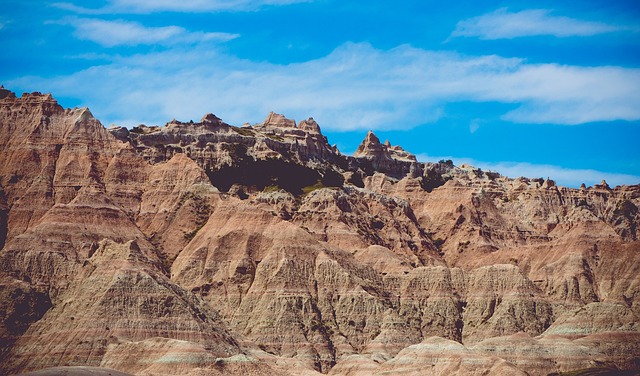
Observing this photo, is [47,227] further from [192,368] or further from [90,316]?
[192,368]

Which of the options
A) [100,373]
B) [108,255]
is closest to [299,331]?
[108,255]

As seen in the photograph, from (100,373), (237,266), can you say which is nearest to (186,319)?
(237,266)

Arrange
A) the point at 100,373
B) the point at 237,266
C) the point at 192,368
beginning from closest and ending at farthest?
the point at 100,373 → the point at 192,368 → the point at 237,266

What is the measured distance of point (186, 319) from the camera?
17488cm

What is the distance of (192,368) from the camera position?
162375 millimetres

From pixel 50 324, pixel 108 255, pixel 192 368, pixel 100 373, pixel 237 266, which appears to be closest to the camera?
pixel 100 373

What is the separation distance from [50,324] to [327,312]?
36.8 m

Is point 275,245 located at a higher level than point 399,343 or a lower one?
higher

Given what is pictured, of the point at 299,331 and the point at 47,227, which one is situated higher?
the point at 47,227

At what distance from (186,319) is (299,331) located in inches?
699

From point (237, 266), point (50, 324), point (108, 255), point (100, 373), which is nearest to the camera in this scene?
point (100, 373)

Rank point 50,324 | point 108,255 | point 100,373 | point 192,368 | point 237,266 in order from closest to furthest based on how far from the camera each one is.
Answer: point 100,373 < point 192,368 < point 50,324 < point 108,255 < point 237,266

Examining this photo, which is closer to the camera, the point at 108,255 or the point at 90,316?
the point at 90,316

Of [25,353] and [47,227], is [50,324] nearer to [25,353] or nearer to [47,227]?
[25,353]
